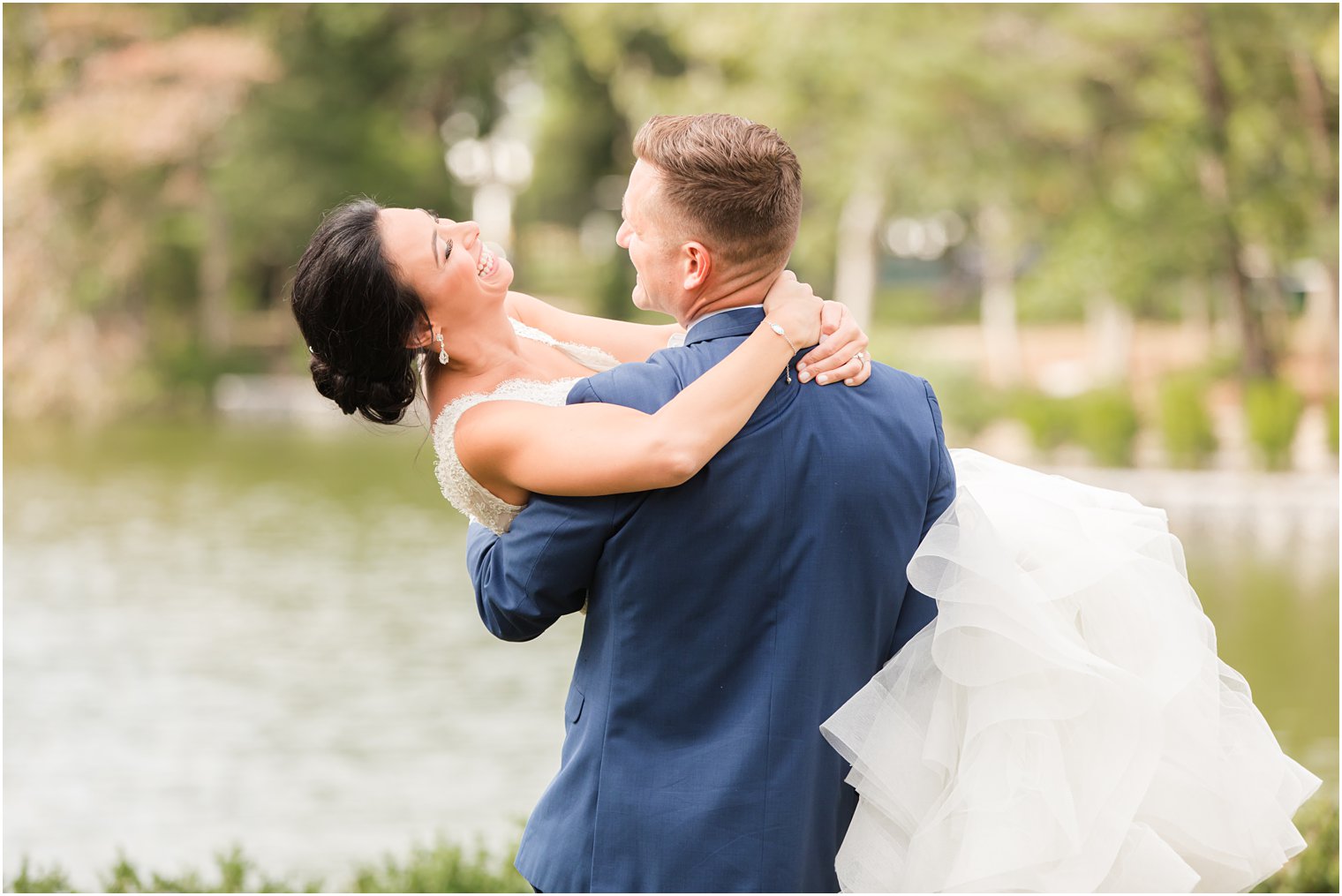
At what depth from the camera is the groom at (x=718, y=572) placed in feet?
5.85

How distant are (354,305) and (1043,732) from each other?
3.54 ft

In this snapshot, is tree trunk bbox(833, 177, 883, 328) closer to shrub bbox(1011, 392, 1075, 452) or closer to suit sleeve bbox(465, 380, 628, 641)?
shrub bbox(1011, 392, 1075, 452)

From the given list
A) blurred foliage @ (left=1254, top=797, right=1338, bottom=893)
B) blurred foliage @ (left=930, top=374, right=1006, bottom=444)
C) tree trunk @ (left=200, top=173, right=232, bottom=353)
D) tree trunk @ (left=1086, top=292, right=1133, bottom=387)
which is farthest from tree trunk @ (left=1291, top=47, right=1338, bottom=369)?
tree trunk @ (left=200, top=173, right=232, bottom=353)

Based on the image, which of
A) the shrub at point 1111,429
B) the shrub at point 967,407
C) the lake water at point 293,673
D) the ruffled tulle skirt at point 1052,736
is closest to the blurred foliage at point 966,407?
the shrub at point 967,407

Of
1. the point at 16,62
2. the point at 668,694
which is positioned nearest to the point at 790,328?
the point at 668,694

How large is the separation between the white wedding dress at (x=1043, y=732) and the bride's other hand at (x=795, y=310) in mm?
323

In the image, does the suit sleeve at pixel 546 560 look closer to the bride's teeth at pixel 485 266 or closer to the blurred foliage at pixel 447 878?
the bride's teeth at pixel 485 266

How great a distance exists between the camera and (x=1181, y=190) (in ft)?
62.6

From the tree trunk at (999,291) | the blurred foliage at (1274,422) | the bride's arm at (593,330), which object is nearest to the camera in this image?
the bride's arm at (593,330)

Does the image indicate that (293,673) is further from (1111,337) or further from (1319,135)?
(1111,337)

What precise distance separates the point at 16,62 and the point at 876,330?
15.3 m

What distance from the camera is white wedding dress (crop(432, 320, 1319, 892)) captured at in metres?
1.95

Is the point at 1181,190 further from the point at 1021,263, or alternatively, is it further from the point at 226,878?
the point at 1021,263

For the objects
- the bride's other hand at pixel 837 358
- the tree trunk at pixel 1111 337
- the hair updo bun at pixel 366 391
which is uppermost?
the bride's other hand at pixel 837 358
